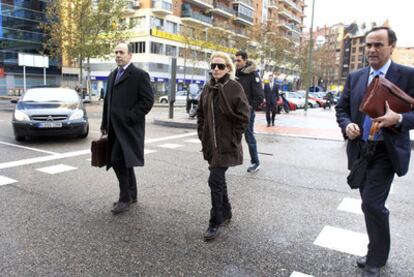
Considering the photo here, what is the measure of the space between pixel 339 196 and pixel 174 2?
5012cm

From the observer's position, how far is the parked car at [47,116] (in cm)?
871

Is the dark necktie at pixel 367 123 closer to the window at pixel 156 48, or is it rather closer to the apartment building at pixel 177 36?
the apartment building at pixel 177 36

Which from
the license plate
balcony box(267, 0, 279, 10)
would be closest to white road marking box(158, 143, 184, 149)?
the license plate

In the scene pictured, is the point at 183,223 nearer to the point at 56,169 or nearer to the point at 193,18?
the point at 56,169

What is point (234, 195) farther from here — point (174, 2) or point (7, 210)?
point (174, 2)

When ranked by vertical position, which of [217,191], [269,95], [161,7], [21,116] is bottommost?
[217,191]

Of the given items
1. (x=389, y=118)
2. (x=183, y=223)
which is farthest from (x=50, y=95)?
(x=389, y=118)

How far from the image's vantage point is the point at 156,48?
48469 millimetres

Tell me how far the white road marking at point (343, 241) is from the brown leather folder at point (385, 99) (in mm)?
1397

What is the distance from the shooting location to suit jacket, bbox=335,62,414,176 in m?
2.63

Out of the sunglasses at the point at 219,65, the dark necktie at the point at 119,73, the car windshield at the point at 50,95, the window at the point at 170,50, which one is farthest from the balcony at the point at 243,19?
the sunglasses at the point at 219,65

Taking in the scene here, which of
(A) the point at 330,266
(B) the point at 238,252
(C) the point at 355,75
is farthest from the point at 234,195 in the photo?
(C) the point at 355,75

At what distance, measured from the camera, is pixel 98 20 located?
26.0 metres

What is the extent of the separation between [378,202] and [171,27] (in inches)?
2004
